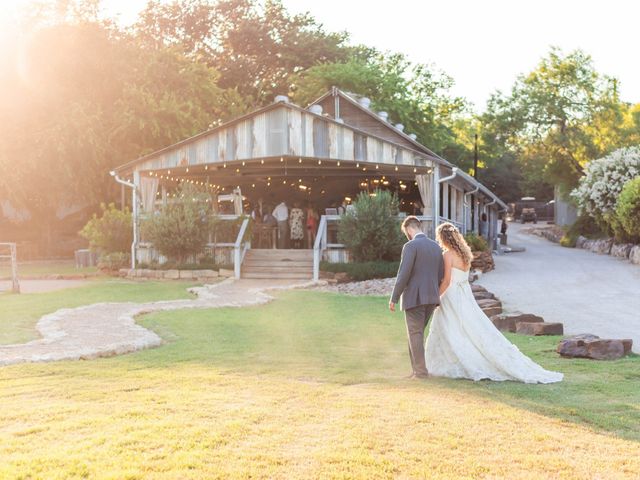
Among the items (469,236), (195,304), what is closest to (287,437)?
(195,304)

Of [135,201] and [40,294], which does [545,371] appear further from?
[135,201]

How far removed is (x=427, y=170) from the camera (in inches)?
1027

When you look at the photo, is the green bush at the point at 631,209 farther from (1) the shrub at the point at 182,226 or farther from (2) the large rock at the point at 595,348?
(2) the large rock at the point at 595,348

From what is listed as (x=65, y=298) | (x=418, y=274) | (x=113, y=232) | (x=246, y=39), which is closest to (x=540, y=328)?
(x=418, y=274)

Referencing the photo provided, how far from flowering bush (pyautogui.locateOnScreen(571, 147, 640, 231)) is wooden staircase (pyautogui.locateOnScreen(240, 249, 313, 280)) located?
53.5ft

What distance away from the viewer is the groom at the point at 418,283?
8742mm

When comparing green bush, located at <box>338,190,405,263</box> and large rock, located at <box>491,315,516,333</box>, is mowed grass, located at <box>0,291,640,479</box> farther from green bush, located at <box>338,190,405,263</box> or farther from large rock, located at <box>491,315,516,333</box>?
green bush, located at <box>338,190,405,263</box>

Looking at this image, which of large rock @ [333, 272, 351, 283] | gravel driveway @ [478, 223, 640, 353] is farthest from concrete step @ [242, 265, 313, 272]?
gravel driveway @ [478, 223, 640, 353]

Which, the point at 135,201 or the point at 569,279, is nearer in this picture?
the point at 569,279

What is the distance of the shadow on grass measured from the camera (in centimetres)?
732

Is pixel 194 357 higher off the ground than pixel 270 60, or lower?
lower

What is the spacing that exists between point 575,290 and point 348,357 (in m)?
12.1

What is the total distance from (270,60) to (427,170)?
27.9 meters

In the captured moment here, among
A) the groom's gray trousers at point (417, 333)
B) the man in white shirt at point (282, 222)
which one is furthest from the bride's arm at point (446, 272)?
the man in white shirt at point (282, 222)
